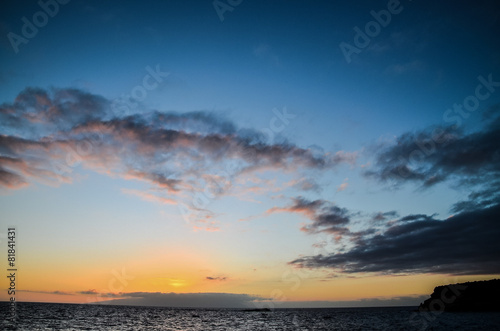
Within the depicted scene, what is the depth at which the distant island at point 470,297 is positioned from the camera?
10933 cm

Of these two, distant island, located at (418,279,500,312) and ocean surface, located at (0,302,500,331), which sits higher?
ocean surface, located at (0,302,500,331)

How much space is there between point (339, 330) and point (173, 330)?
34754mm

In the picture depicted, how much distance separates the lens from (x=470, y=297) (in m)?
114

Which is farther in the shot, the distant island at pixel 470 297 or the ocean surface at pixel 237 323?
the distant island at pixel 470 297

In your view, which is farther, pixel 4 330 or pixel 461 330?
pixel 461 330

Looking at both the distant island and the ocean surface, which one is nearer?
the ocean surface

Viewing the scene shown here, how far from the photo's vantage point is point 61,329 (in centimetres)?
5500

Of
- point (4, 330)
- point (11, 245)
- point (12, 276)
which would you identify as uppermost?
point (11, 245)

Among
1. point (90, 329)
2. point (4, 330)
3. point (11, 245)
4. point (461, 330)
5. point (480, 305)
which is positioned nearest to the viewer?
point (11, 245)

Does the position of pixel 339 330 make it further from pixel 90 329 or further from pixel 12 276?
pixel 12 276

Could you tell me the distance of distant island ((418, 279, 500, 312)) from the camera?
109 m

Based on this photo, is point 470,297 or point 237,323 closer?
point 237,323

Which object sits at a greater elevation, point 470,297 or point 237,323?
point 237,323

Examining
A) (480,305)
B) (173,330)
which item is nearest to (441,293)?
(480,305)
